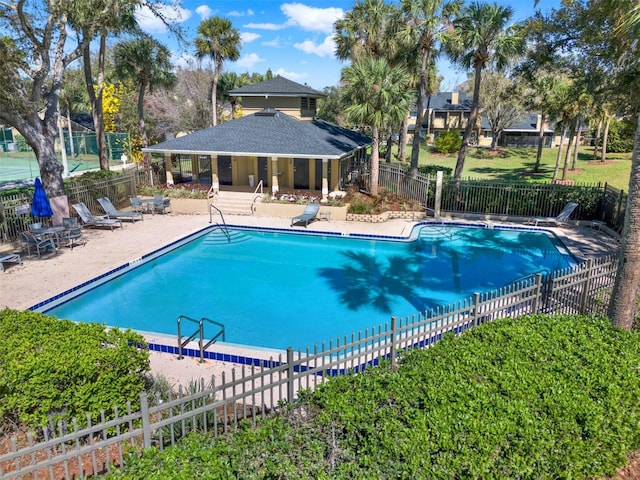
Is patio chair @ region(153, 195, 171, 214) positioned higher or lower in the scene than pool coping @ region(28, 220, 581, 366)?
higher

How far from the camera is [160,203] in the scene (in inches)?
861

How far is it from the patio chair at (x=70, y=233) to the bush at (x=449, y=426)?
13.7 meters

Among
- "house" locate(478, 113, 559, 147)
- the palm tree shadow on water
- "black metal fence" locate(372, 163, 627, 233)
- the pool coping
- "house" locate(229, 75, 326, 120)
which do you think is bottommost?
the palm tree shadow on water

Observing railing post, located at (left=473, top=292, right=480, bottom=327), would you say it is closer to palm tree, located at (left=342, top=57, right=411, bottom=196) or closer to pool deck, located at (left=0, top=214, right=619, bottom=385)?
pool deck, located at (left=0, top=214, right=619, bottom=385)

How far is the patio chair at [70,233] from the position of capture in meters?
16.4

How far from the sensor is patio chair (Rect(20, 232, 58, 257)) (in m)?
15.6

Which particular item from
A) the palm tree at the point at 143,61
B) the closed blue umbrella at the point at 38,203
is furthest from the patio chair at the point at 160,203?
the palm tree at the point at 143,61

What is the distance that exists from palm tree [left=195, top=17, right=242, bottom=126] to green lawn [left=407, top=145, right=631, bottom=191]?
1926 cm

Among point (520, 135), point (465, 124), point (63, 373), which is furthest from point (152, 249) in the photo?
point (465, 124)

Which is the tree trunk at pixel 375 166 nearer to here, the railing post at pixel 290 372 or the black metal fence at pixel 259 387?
the black metal fence at pixel 259 387

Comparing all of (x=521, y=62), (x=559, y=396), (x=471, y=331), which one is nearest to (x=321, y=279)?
(x=471, y=331)

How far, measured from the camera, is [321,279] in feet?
49.5

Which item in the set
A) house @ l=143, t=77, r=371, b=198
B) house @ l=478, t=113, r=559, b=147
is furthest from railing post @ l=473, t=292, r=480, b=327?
house @ l=478, t=113, r=559, b=147

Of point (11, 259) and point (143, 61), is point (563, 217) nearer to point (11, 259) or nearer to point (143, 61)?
point (11, 259)
